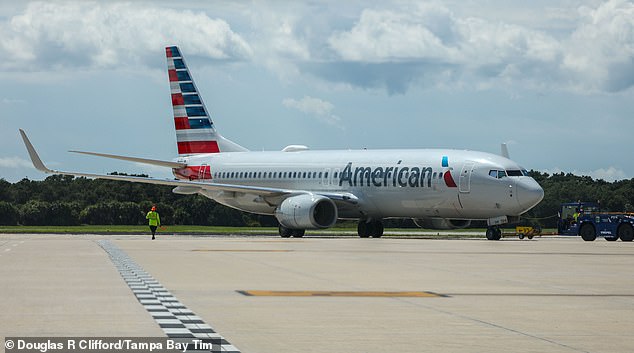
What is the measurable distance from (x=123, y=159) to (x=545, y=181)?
55.4 m

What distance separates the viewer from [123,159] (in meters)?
56.7

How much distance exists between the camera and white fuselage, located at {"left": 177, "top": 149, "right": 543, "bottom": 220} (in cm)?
4669

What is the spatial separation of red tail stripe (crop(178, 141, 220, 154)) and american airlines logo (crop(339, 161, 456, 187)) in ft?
35.0

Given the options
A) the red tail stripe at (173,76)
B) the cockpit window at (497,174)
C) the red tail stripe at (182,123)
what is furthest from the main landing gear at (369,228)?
the red tail stripe at (173,76)

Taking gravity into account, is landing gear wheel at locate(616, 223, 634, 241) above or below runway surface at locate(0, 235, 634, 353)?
A: above

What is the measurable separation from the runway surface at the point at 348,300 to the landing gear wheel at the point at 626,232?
17.5 metres

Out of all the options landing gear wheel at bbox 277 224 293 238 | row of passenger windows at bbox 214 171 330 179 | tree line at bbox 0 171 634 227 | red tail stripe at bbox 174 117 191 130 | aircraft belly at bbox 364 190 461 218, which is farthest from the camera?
tree line at bbox 0 171 634 227

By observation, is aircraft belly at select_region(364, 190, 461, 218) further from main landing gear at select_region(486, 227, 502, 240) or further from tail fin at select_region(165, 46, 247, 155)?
tail fin at select_region(165, 46, 247, 155)

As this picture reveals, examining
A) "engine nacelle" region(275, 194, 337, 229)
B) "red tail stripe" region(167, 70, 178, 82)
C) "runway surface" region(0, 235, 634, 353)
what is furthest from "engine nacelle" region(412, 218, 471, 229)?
"runway surface" region(0, 235, 634, 353)

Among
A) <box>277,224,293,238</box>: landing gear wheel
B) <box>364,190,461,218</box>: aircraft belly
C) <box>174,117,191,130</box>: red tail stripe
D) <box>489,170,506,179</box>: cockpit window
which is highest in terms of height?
<box>174,117,191,130</box>: red tail stripe

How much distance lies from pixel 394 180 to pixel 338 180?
3829mm

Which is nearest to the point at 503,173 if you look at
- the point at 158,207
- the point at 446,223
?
the point at 446,223

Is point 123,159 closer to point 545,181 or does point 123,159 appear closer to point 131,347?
point 131,347

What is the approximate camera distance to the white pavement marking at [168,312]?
41.2 ft
